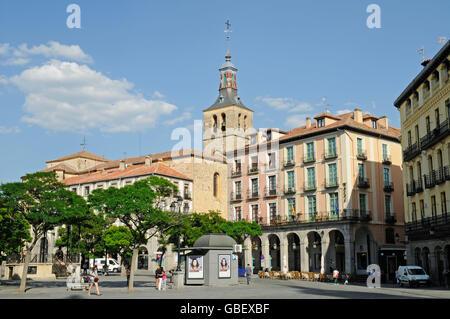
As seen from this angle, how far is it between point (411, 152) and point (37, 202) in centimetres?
2853

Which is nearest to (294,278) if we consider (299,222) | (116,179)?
(299,222)

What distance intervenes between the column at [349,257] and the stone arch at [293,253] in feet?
27.5

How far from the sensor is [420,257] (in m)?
38.0

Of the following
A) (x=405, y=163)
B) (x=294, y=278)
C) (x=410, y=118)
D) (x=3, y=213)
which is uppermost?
(x=410, y=118)

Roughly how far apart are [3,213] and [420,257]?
30.0 metres

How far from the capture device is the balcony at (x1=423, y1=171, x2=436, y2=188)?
35219mm

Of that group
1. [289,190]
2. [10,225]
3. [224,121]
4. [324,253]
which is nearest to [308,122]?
[289,190]

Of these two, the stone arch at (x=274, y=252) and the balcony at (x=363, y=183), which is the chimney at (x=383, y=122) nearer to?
the balcony at (x=363, y=183)

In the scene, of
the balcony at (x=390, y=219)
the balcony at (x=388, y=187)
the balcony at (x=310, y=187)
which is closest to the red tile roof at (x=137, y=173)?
the balcony at (x=310, y=187)

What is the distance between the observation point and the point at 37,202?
1147 inches

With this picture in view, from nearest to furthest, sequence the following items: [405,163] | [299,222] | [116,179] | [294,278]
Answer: [405,163] → [294,278] → [299,222] → [116,179]

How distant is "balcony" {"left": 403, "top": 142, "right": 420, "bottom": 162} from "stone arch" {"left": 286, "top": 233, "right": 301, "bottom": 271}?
18406 millimetres

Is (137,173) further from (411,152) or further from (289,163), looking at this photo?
(411,152)
